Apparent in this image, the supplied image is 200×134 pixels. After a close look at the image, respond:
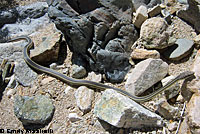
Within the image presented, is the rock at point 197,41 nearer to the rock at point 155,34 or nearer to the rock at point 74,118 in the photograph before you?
the rock at point 155,34

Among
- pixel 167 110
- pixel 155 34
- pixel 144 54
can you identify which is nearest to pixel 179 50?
pixel 155 34

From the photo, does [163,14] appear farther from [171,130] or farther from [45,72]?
[45,72]

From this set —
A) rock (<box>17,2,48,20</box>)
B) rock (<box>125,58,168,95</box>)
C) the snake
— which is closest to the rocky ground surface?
rock (<box>125,58,168,95</box>)

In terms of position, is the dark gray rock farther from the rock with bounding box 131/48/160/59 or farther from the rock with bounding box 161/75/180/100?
the rock with bounding box 161/75/180/100

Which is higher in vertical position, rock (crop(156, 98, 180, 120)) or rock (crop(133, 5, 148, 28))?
rock (crop(133, 5, 148, 28))

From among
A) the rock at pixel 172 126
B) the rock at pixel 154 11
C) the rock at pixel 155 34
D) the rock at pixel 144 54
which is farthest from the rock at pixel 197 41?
the rock at pixel 172 126

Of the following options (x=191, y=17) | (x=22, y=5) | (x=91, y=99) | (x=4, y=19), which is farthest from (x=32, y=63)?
(x=191, y=17)
